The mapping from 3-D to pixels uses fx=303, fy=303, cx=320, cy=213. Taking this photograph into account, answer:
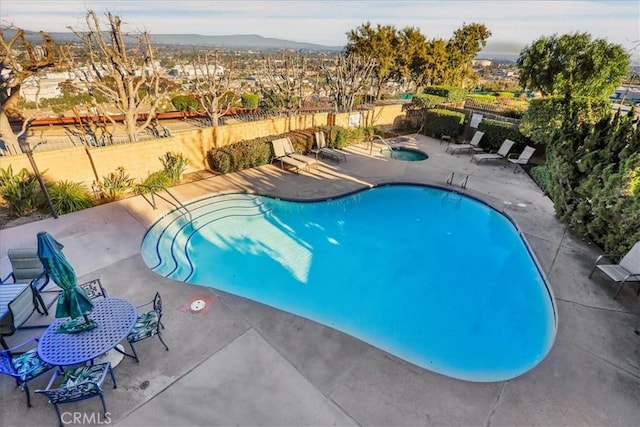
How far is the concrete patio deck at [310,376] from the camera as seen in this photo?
3518mm

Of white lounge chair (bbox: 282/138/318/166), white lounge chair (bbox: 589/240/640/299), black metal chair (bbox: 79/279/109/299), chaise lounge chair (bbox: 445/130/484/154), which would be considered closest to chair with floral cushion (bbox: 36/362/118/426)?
black metal chair (bbox: 79/279/109/299)

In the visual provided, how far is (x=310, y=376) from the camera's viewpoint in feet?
12.9

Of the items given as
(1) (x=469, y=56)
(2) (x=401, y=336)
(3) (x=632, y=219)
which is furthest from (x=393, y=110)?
(1) (x=469, y=56)

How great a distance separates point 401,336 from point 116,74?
1029cm

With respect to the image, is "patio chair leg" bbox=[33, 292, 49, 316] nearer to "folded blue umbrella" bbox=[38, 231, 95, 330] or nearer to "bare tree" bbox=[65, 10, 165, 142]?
"folded blue umbrella" bbox=[38, 231, 95, 330]

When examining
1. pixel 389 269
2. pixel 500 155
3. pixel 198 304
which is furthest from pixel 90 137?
pixel 500 155

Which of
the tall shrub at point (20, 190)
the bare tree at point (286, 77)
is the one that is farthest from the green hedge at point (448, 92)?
the tall shrub at point (20, 190)

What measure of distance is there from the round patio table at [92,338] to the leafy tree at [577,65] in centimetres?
1729

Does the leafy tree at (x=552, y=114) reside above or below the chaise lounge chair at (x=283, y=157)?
above

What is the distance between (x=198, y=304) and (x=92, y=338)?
151 cm

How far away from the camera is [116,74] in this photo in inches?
349

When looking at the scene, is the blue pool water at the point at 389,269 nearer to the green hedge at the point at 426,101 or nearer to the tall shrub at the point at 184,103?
the green hedge at the point at 426,101

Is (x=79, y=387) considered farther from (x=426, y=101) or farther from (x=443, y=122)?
(x=426, y=101)

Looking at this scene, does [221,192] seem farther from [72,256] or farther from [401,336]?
[401,336]
